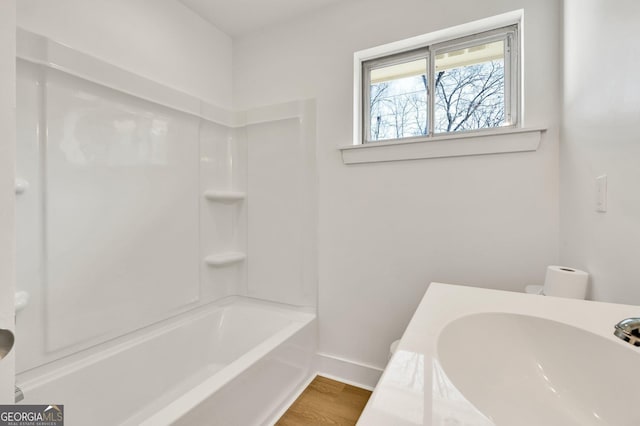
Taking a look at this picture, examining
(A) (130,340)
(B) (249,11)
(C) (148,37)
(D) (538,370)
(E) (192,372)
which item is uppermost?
(B) (249,11)

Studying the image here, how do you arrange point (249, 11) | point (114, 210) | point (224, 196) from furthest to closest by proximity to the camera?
point (224, 196) → point (249, 11) → point (114, 210)

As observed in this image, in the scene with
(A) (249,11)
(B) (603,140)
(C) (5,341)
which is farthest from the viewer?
(A) (249,11)

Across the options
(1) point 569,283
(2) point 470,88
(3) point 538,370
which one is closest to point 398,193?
(2) point 470,88

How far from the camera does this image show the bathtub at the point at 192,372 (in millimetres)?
1127

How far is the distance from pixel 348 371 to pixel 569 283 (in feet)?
4.26

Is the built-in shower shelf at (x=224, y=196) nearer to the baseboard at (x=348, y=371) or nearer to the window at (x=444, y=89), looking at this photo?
the window at (x=444, y=89)

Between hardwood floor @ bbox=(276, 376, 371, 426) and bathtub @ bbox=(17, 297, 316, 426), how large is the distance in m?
0.06

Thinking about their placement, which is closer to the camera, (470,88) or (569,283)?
(569,283)

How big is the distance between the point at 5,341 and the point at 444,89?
195 centimetres

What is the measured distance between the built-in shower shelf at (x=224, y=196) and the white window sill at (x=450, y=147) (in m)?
0.83

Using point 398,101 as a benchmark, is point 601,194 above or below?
below

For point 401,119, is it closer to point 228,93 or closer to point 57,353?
point 228,93

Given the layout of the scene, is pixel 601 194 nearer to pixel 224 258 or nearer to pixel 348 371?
pixel 348 371

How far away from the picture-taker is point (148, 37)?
1613 mm
